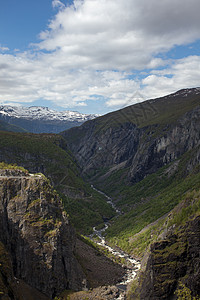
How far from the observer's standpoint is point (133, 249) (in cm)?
12500

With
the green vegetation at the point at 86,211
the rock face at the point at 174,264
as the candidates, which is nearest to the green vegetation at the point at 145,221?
the green vegetation at the point at 86,211

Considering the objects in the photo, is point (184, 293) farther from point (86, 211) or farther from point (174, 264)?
point (86, 211)

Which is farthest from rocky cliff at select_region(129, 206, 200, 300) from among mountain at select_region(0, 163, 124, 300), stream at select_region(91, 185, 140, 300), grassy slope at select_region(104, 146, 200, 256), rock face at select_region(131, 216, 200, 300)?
grassy slope at select_region(104, 146, 200, 256)

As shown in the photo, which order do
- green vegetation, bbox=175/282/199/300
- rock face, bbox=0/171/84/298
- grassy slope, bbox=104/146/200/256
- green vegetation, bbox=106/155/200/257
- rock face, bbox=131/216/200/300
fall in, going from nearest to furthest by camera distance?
green vegetation, bbox=175/282/199/300
rock face, bbox=131/216/200/300
rock face, bbox=0/171/84/298
green vegetation, bbox=106/155/200/257
grassy slope, bbox=104/146/200/256

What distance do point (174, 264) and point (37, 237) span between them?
1441 inches

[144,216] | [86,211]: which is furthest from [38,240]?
[86,211]

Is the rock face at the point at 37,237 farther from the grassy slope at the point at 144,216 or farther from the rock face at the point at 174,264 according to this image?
the grassy slope at the point at 144,216

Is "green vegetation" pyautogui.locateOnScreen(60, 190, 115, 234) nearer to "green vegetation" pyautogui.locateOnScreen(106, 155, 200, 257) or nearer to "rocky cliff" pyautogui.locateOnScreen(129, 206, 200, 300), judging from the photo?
"green vegetation" pyautogui.locateOnScreen(106, 155, 200, 257)

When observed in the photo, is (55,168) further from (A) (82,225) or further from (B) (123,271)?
(B) (123,271)

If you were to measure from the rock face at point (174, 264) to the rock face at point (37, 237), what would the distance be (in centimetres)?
2241

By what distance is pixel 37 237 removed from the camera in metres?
77.5

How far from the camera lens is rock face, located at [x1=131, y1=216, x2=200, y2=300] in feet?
196

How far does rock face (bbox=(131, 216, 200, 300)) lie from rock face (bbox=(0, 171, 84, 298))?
22.4 metres

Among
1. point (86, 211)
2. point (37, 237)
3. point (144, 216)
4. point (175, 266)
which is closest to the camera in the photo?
point (175, 266)
